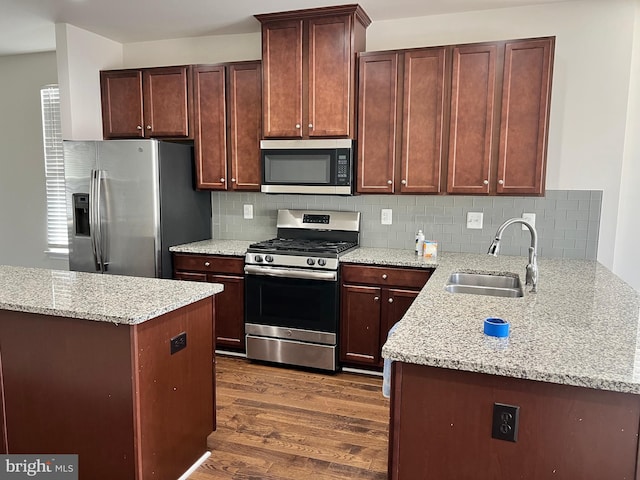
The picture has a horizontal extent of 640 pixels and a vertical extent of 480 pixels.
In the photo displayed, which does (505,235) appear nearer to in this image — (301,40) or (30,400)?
(301,40)

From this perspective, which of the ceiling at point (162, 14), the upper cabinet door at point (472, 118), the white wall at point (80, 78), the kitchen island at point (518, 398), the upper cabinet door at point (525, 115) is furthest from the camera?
→ the white wall at point (80, 78)

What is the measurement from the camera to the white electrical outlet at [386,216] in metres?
3.78

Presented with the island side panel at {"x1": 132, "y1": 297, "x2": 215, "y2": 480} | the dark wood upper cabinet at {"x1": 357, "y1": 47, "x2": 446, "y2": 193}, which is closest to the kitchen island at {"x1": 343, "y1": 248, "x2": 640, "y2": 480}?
the island side panel at {"x1": 132, "y1": 297, "x2": 215, "y2": 480}

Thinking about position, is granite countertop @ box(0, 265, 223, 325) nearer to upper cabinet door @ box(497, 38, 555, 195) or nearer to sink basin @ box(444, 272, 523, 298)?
sink basin @ box(444, 272, 523, 298)

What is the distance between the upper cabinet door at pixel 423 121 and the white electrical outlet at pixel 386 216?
15.4 inches

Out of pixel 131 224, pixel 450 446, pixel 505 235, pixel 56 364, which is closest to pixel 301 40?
pixel 131 224

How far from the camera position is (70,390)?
6.47ft

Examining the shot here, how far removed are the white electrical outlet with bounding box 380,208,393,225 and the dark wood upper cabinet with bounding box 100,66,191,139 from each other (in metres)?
1.73

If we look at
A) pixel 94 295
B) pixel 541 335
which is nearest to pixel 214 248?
pixel 94 295

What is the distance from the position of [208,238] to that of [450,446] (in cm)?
320

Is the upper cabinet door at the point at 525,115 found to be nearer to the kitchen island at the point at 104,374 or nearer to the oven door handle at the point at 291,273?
the oven door handle at the point at 291,273

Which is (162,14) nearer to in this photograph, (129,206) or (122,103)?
(122,103)

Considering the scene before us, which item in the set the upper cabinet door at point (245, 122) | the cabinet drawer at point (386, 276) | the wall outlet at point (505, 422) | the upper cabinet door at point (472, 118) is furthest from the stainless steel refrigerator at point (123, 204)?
the wall outlet at point (505, 422)

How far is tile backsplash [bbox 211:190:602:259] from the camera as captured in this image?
337 cm
